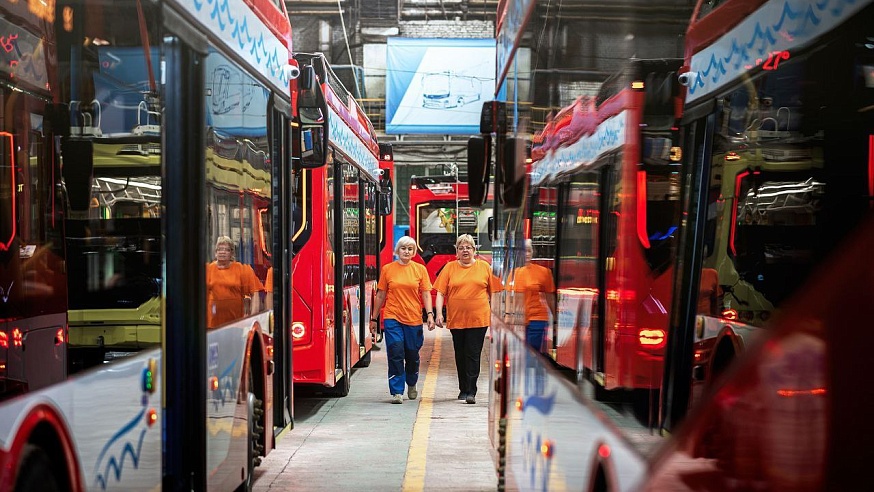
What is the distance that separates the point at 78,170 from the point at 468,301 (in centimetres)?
858

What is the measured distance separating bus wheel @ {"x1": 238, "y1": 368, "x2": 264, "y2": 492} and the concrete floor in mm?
1014

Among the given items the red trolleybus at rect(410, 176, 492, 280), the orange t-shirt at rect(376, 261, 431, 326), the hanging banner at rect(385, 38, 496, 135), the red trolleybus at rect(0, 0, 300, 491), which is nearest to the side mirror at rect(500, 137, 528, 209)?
the red trolleybus at rect(0, 0, 300, 491)

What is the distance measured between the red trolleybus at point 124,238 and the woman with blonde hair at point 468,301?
587cm

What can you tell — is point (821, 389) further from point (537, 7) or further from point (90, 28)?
point (537, 7)

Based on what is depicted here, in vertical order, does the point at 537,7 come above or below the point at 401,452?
above

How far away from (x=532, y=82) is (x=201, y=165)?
1485 millimetres

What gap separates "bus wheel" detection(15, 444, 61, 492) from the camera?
289cm

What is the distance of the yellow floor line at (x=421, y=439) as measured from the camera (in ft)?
25.8

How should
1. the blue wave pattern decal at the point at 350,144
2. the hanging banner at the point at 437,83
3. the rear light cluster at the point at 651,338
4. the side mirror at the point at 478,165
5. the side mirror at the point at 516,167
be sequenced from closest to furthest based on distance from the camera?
the rear light cluster at the point at 651,338 → the side mirror at the point at 516,167 → the side mirror at the point at 478,165 → the blue wave pattern decal at the point at 350,144 → the hanging banner at the point at 437,83

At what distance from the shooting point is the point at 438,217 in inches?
1028

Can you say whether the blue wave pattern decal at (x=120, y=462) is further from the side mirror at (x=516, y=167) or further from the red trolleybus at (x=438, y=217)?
the red trolleybus at (x=438, y=217)

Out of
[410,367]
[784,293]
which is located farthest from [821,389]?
[410,367]

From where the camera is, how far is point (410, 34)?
33781mm

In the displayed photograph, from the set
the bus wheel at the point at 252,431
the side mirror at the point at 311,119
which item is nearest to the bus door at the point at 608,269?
the bus wheel at the point at 252,431
